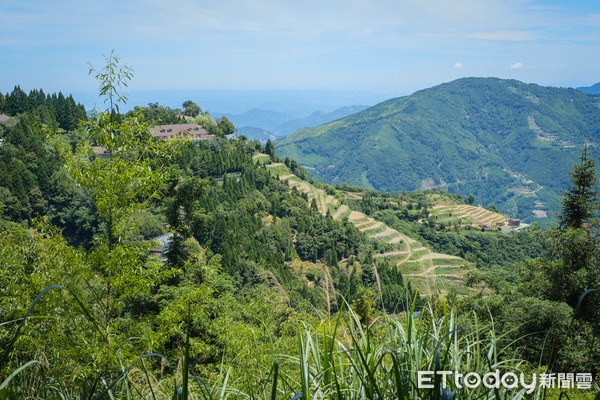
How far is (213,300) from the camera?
9438 mm

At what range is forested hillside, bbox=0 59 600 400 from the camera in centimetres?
198

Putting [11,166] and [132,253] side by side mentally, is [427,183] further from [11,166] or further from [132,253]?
[132,253]

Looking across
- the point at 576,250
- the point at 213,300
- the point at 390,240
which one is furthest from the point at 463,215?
the point at 213,300

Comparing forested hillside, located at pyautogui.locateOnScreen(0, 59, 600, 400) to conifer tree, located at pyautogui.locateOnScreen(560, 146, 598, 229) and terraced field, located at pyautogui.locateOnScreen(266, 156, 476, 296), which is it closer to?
conifer tree, located at pyautogui.locateOnScreen(560, 146, 598, 229)

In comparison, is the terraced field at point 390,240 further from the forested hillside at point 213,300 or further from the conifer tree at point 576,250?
the conifer tree at point 576,250

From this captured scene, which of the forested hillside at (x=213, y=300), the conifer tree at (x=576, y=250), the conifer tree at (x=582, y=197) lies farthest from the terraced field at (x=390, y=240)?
the conifer tree at (x=576, y=250)

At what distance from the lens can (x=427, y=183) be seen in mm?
191625

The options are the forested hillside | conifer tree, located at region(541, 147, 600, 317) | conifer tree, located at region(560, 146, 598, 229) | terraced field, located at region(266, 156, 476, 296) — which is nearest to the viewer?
the forested hillside

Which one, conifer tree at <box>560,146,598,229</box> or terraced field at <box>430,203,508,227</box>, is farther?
terraced field at <box>430,203,508,227</box>

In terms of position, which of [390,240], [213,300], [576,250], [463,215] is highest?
[576,250]

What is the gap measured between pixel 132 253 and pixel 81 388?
3.18 m

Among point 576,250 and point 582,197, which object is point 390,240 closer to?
point 582,197

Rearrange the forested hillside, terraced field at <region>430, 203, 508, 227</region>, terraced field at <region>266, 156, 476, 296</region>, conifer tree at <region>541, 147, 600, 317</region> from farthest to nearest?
terraced field at <region>430, 203, 508, 227</region>
terraced field at <region>266, 156, 476, 296</region>
conifer tree at <region>541, 147, 600, 317</region>
the forested hillside

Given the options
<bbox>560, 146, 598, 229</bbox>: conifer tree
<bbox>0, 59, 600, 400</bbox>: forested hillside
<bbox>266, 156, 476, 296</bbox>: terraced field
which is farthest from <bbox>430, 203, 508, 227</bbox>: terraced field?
<bbox>560, 146, 598, 229</bbox>: conifer tree
